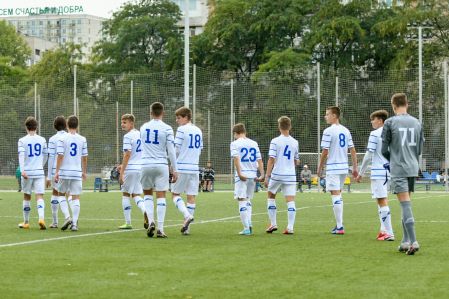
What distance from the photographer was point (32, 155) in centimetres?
1725

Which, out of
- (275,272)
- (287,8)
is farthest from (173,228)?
(287,8)

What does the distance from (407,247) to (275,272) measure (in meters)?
2.72

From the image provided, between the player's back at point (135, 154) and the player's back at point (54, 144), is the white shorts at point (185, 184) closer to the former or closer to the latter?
the player's back at point (135, 154)

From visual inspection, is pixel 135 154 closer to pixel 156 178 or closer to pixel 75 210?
pixel 75 210

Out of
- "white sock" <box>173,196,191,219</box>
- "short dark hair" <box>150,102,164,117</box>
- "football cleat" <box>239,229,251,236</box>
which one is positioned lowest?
"football cleat" <box>239,229,251,236</box>

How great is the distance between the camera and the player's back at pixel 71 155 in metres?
16.5

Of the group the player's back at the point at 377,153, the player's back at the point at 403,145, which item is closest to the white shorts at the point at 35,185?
the player's back at the point at 377,153

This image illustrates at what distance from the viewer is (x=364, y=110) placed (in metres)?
45.6

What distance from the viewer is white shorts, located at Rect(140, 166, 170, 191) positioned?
14.6 m

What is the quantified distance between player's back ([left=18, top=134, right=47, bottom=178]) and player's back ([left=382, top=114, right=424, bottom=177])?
776 cm

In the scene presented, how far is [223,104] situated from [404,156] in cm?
3625

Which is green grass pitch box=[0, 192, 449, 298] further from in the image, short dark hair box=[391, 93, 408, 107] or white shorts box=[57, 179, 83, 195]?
short dark hair box=[391, 93, 408, 107]

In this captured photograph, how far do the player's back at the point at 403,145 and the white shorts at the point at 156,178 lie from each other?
4203mm

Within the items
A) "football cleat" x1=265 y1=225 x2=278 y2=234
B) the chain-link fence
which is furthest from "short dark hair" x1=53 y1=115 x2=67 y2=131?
the chain-link fence
